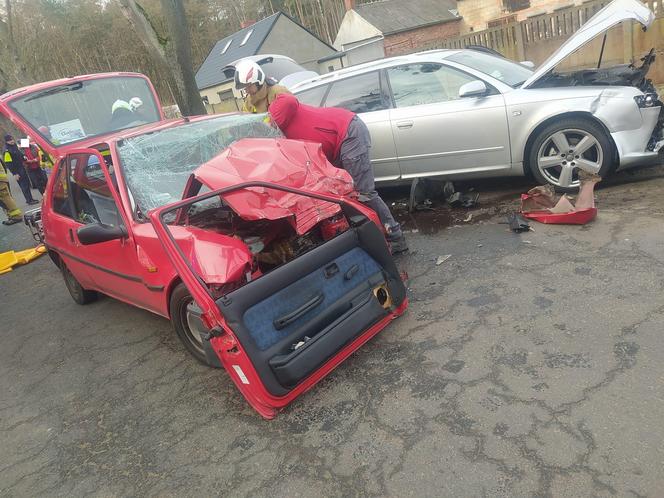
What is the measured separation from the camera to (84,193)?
163 inches

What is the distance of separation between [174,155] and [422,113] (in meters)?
2.72

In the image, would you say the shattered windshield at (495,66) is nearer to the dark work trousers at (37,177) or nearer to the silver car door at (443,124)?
the silver car door at (443,124)

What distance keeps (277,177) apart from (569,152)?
10.3ft

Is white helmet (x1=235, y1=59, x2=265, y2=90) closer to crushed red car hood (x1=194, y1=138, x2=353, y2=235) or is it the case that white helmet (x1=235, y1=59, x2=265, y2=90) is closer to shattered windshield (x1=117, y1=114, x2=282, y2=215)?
shattered windshield (x1=117, y1=114, x2=282, y2=215)

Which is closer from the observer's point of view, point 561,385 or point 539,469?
point 539,469

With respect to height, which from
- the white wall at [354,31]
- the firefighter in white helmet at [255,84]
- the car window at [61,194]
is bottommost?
the car window at [61,194]

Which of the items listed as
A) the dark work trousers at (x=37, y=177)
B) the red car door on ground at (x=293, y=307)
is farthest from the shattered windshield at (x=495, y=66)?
the dark work trousers at (x=37, y=177)

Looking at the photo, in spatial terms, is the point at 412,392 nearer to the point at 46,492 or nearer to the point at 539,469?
the point at 539,469

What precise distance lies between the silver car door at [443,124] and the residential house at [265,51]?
20169 millimetres

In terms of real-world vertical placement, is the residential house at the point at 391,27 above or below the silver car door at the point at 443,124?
above

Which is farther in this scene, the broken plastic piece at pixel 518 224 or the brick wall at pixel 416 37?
the brick wall at pixel 416 37

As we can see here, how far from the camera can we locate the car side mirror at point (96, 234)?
3.23 m

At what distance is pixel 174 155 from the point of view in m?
3.80

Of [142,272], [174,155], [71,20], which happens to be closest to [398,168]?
[174,155]
